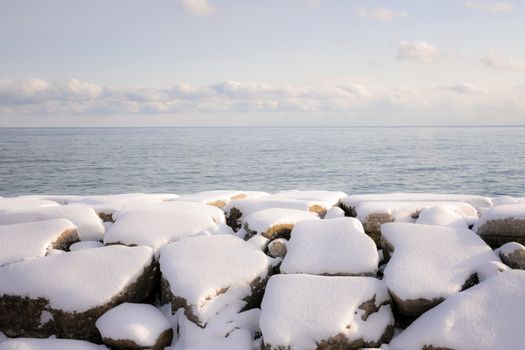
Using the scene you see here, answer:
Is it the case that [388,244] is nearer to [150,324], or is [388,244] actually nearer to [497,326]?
[497,326]

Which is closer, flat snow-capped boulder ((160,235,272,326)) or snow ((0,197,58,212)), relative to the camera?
flat snow-capped boulder ((160,235,272,326))

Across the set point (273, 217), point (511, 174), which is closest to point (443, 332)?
point (273, 217)

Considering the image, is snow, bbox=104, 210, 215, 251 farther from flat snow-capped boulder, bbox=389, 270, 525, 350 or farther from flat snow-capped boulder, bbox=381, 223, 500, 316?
flat snow-capped boulder, bbox=389, 270, 525, 350

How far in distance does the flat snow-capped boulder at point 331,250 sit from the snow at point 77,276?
1729 millimetres

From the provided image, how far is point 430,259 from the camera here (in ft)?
14.1

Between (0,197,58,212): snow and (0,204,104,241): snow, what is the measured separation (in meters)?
0.45

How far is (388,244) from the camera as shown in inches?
185

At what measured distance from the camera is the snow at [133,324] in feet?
12.2

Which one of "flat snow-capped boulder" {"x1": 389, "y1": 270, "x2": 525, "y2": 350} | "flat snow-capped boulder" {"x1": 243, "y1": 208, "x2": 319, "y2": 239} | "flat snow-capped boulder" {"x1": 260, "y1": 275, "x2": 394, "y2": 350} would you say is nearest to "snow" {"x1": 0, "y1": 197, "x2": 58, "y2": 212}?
"flat snow-capped boulder" {"x1": 243, "y1": 208, "x2": 319, "y2": 239}

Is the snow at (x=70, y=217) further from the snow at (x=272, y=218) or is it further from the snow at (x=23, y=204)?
the snow at (x=272, y=218)

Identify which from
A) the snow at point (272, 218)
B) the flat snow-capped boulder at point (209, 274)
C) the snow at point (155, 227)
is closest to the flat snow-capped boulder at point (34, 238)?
the snow at point (155, 227)

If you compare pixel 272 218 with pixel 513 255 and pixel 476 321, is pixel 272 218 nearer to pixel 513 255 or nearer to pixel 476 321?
pixel 476 321

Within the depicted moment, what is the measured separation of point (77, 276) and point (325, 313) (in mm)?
2651

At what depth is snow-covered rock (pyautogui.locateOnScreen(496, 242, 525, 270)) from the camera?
430 cm
